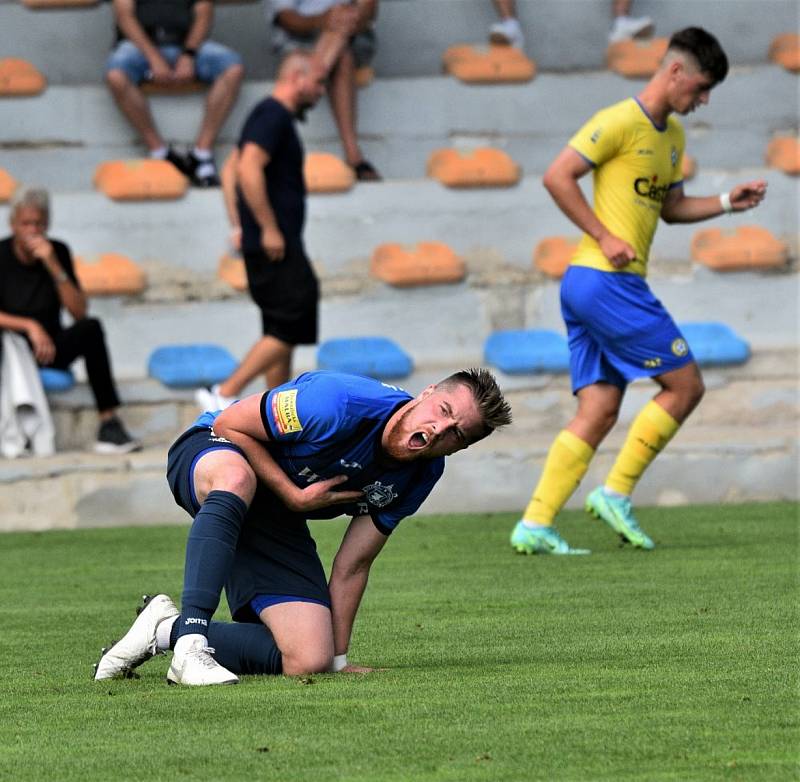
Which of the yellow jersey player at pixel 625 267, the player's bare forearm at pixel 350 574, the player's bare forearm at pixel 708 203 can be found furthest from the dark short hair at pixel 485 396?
the player's bare forearm at pixel 708 203

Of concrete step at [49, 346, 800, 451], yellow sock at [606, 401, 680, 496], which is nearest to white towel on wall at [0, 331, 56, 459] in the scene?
concrete step at [49, 346, 800, 451]

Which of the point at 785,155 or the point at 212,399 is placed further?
the point at 785,155

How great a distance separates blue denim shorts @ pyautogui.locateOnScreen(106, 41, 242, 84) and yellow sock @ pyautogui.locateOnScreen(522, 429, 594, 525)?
5.26 meters

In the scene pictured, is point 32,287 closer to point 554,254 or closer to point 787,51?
point 554,254

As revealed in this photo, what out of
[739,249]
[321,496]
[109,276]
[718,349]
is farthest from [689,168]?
[321,496]

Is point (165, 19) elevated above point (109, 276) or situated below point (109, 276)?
above

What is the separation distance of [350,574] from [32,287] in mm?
5351

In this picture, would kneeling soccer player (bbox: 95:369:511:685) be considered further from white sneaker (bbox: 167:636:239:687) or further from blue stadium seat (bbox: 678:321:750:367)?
blue stadium seat (bbox: 678:321:750:367)

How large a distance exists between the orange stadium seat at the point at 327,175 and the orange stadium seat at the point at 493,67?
4.34ft

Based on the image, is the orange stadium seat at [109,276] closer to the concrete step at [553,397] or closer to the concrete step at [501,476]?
the concrete step at [553,397]

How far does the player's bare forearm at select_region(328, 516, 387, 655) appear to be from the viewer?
14.9 feet

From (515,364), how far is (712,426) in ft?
3.80

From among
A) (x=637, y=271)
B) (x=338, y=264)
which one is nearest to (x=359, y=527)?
(x=637, y=271)

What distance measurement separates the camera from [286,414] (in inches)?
169
